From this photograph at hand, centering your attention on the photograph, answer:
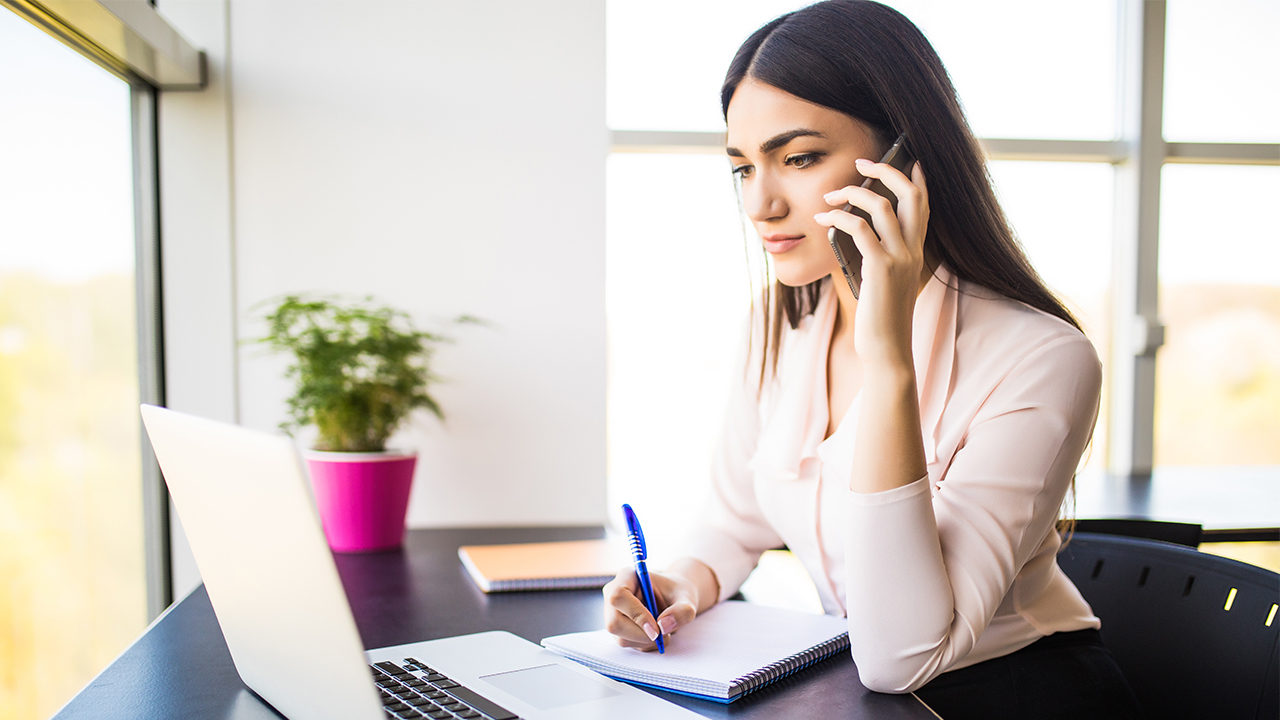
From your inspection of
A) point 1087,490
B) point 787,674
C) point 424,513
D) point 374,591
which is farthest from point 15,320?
point 1087,490

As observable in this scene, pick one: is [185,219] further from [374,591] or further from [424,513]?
[374,591]

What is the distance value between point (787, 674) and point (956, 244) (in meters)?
0.59

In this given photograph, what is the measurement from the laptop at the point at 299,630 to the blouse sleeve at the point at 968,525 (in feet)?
0.77

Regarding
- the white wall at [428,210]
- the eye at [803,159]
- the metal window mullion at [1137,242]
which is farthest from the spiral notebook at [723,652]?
the metal window mullion at [1137,242]

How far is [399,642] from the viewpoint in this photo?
927 mm

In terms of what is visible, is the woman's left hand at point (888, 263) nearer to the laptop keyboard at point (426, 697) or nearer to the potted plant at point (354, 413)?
the laptop keyboard at point (426, 697)

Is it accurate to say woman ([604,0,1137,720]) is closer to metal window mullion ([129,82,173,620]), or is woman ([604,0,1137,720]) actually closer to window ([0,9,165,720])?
window ([0,9,165,720])

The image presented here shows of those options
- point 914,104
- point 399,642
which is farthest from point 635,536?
point 914,104

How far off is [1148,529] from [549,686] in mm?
1048

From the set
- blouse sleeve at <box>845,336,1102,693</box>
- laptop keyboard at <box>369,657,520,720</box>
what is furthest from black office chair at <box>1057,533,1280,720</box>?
laptop keyboard at <box>369,657,520,720</box>

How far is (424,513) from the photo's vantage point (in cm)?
165

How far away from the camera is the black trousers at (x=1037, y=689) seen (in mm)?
939

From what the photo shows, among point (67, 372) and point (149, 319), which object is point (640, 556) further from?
point (149, 319)

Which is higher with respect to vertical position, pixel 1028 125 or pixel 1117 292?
pixel 1028 125
